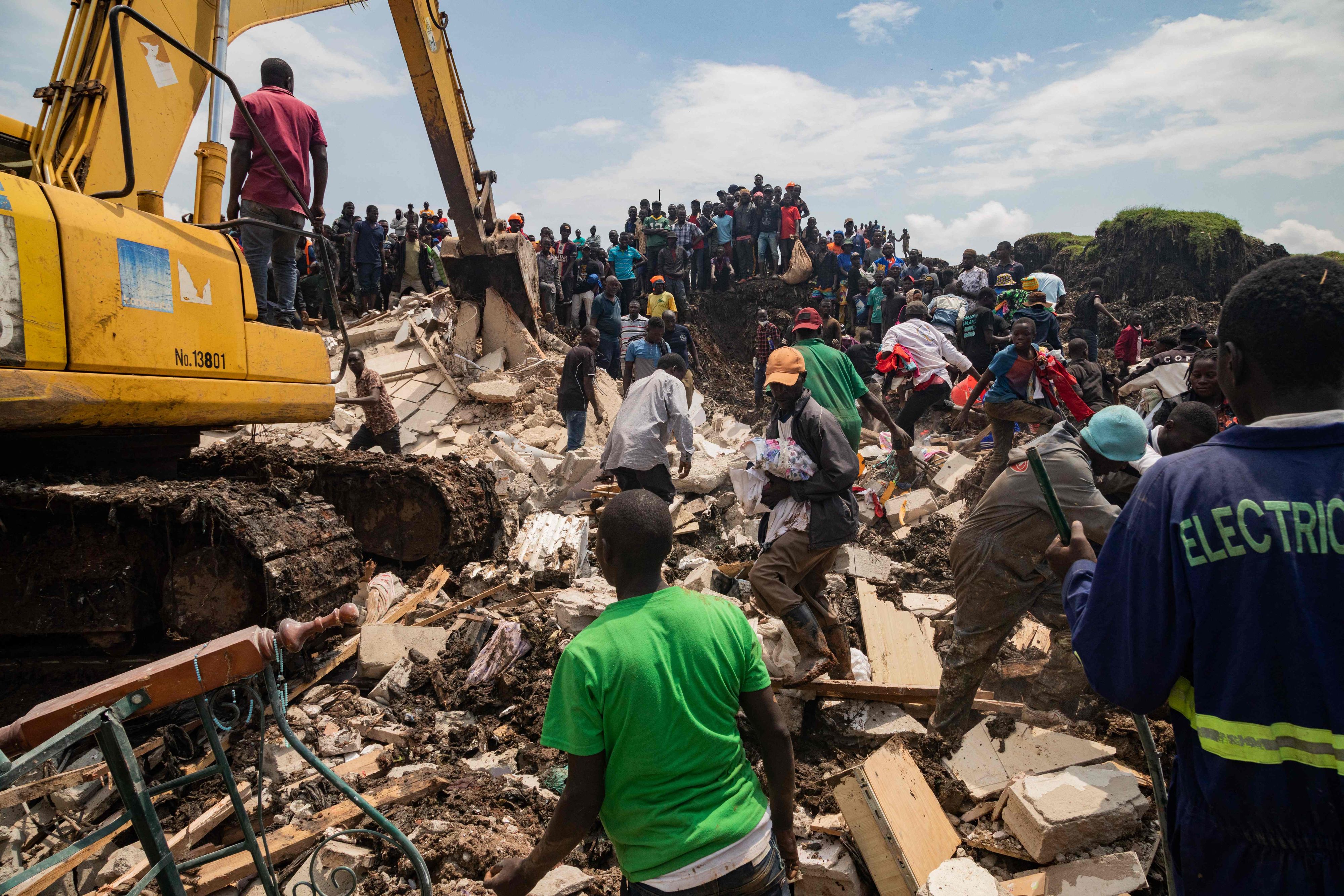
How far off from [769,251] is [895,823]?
49.9ft

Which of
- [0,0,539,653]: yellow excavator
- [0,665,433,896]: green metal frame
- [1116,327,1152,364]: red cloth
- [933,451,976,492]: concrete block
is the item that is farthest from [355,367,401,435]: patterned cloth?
[1116,327,1152,364]: red cloth

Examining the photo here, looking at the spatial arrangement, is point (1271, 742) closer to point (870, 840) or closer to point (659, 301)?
point (870, 840)

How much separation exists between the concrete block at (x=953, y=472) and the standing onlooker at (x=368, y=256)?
10.7 metres

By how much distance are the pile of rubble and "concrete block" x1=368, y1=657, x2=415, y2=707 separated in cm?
2

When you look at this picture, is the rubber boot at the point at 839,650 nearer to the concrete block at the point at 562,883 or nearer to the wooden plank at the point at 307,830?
the concrete block at the point at 562,883

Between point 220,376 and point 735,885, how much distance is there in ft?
13.8

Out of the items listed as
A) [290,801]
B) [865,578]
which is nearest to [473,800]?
[290,801]

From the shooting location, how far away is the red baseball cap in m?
6.01

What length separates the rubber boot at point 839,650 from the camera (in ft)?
15.0

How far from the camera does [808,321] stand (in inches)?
239

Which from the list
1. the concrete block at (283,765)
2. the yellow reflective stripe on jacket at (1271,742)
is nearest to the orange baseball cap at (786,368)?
the yellow reflective stripe on jacket at (1271,742)

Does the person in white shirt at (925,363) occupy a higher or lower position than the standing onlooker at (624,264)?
lower

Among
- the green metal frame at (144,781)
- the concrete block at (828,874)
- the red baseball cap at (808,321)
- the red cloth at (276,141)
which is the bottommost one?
the concrete block at (828,874)

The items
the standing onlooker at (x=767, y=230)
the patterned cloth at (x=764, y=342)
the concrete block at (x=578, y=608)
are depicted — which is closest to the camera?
the concrete block at (x=578, y=608)
